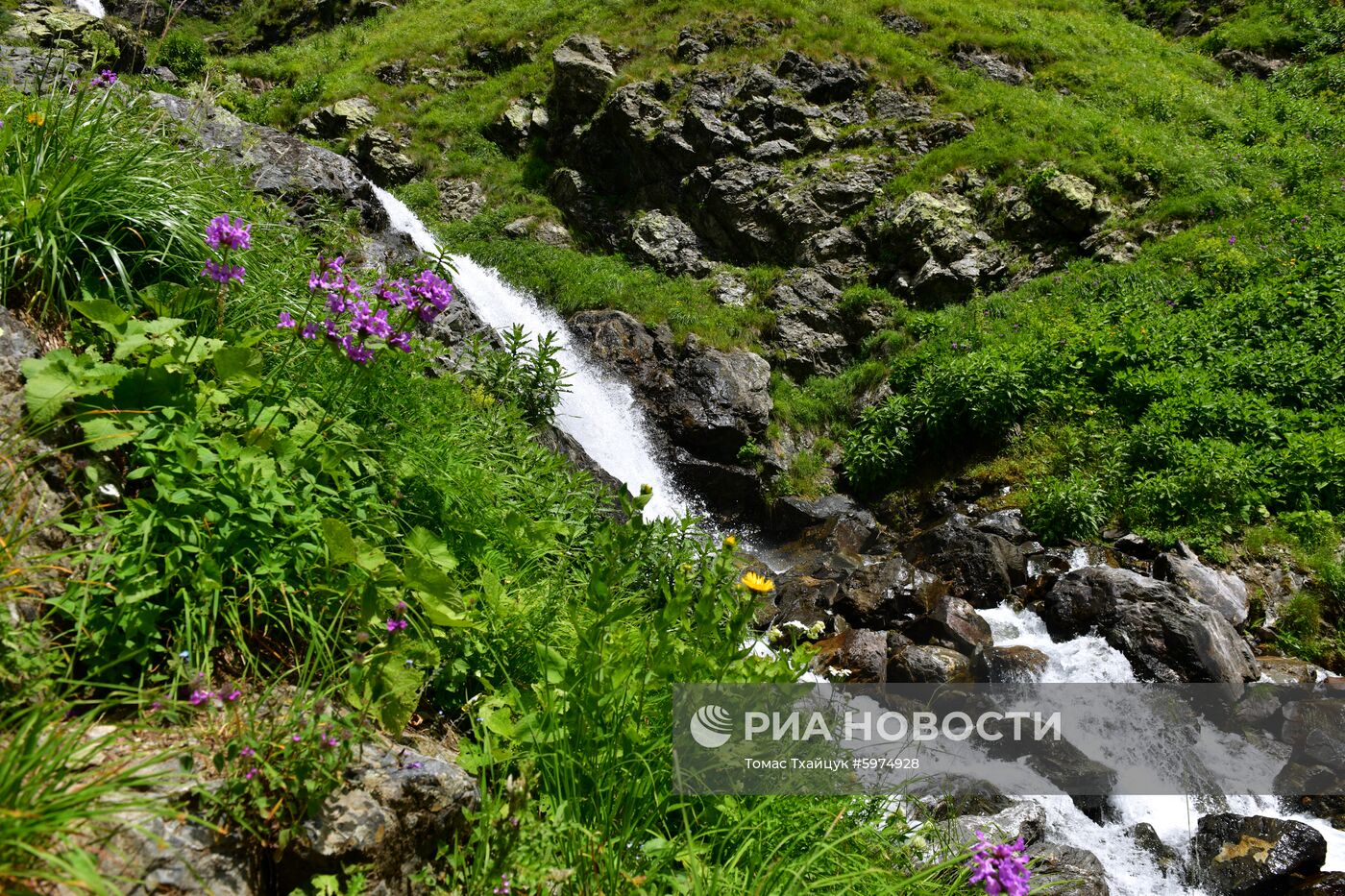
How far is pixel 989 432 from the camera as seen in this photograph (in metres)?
10.4

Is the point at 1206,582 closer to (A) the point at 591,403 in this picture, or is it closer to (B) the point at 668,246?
(A) the point at 591,403

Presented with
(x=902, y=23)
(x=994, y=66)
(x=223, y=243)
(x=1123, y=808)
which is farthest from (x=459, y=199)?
(x=1123, y=808)

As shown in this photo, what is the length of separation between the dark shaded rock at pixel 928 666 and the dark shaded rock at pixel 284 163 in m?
6.99

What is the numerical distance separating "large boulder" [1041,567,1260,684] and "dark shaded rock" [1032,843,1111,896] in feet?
8.30

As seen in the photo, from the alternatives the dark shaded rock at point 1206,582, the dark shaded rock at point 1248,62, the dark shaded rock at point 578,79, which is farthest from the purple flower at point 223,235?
the dark shaded rock at point 1248,62

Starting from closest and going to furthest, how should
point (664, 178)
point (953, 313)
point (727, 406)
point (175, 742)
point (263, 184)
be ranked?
point (175, 742), point (263, 184), point (727, 406), point (953, 313), point (664, 178)

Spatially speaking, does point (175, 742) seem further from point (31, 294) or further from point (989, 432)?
point (989, 432)

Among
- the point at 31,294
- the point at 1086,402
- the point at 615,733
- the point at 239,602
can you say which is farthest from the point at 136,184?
the point at 1086,402

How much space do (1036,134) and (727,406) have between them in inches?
369

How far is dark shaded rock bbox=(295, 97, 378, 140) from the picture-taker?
712 inches

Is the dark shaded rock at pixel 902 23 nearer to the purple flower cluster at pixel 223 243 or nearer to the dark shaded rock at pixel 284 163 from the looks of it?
the dark shaded rock at pixel 284 163

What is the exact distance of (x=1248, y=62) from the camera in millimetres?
18547

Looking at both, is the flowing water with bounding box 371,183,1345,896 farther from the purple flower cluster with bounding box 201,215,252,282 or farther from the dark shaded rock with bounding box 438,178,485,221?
the dark shaded rock with bounding box 438,178,485,221
